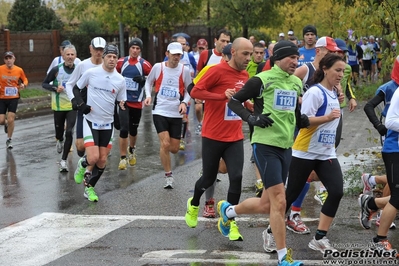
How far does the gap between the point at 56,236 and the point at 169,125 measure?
10.8 feet

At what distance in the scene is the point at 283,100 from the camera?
7.05m

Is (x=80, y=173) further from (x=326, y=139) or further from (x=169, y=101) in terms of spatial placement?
(x=326, y=139)

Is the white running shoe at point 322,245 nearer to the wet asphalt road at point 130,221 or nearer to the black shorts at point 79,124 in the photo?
the wet asphalt road at point 130,221

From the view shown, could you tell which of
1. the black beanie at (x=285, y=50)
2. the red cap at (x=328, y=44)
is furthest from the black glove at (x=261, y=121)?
the red cap at (x=328, y=44)

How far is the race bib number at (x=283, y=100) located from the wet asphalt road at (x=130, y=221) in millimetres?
1380

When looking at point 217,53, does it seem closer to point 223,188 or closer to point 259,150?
point 223,188

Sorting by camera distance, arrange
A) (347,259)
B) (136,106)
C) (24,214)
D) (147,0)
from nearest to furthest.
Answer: (347,259) < (24,214) < (136,106) < (147,0)

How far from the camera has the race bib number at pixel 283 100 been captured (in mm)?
7027

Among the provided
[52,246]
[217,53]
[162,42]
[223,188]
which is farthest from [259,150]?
[162,42]

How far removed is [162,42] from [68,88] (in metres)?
31.1

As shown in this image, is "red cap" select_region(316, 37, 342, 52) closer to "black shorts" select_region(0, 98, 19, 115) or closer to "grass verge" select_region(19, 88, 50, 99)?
"black shorts" select_region(0, 98, 19, 115)

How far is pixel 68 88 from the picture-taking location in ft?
35.1

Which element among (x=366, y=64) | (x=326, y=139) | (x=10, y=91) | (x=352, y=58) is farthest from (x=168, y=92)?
(x=366, y=64)

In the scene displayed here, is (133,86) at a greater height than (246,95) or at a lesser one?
lesser
